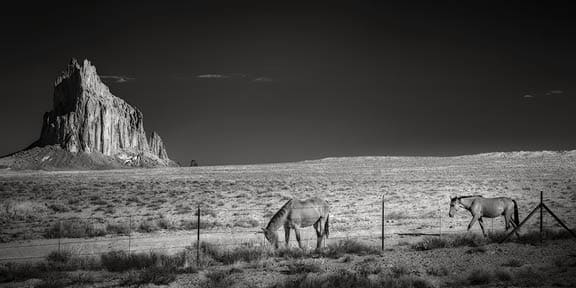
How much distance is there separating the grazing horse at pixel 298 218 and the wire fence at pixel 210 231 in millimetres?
826

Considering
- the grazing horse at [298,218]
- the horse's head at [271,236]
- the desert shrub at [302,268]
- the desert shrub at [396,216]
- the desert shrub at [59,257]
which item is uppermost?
the grazing horse at [298,218]

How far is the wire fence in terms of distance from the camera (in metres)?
14.9

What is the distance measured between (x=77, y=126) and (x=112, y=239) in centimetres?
19870

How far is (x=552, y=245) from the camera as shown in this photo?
1339 centimetres

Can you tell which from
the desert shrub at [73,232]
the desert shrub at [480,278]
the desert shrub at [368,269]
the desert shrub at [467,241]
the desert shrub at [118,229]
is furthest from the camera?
the desert shrub at [118,229]

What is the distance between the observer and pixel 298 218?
1355 centimetres

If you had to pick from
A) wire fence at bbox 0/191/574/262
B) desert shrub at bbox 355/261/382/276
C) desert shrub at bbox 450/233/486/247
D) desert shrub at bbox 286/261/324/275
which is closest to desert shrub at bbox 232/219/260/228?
wire fence at bbox 0/191/574/262

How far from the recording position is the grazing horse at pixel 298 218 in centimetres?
1315

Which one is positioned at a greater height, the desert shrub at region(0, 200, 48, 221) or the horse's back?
the horse's back

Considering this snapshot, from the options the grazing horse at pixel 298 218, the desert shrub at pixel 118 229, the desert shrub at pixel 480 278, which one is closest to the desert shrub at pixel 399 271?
the desert shrub at pixel 480 278

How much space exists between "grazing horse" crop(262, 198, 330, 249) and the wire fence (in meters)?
0.83

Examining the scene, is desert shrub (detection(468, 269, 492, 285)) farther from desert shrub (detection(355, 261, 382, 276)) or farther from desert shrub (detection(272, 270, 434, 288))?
desert shrub (detection(355, 261, 382, 276))

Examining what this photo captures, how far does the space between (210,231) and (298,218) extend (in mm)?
5948

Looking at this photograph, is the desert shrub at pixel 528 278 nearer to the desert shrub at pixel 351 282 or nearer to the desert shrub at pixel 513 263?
the desert shrub at pixel 513 263
